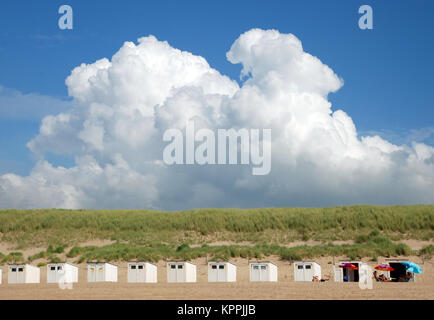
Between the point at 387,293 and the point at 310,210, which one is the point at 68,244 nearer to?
the point at 310,210

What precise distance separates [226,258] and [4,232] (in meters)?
28.1

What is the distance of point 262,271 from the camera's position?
37.7 m

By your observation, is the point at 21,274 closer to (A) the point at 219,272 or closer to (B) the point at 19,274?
(B) the point at 19,274

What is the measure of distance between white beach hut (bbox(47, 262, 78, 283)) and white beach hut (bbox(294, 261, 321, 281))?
13823mm

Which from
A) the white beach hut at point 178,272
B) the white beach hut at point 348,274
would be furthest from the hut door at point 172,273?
the white beach hut at point 348,274

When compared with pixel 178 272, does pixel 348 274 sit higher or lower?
lower

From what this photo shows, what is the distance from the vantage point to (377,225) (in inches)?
2298

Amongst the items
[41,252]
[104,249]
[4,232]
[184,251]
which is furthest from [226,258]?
[4,232]

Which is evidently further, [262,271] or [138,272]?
[262,271]

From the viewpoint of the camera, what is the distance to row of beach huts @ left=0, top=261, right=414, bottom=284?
37.2 m

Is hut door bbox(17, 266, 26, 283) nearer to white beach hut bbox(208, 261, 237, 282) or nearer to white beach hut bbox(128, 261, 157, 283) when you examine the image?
white beach hut bbox(128, 261, 157, 283)

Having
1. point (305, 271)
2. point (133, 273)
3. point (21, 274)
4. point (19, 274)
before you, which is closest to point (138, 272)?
point (133, 273)

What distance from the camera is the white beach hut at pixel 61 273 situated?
37.2 meters

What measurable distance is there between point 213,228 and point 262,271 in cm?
2362
